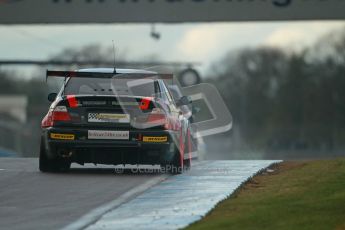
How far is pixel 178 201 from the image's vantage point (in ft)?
38.9

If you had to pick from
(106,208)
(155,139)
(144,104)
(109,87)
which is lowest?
(106,208)

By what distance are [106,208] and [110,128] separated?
3.65 meters

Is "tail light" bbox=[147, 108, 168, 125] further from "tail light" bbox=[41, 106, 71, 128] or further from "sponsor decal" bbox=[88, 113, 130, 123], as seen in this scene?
"tail light" bbox=[41, 106, 71, 128]

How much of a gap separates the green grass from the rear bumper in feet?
5.18

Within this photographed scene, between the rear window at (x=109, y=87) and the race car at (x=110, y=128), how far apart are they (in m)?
0.01

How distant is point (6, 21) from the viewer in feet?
91.1

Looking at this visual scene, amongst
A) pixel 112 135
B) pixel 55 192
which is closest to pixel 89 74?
pixel 112 135

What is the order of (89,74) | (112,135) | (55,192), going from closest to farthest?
(55,192)
(112,135)
(89,74)

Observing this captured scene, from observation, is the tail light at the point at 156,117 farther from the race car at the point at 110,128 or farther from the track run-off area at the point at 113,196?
the track run-off area at the point at 113,196

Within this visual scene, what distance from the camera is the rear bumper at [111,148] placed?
15.1 m

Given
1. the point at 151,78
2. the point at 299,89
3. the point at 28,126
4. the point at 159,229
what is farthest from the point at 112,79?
the point at 28,126

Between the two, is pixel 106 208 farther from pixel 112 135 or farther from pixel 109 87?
pixel 109 87

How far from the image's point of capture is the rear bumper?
49.5ft

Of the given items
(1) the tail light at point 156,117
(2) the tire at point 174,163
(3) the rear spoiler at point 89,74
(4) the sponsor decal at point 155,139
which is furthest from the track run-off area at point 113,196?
(3) the rear spoiler at point 89,74
